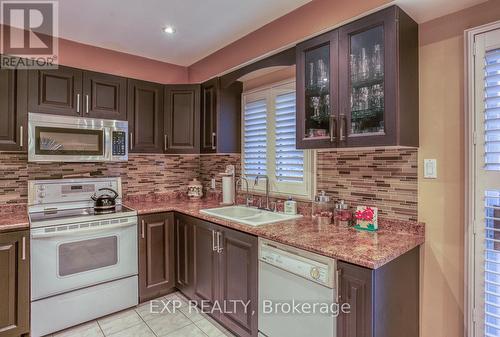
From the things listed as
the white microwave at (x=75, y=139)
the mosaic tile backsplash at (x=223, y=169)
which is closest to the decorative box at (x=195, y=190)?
the mosaic tile backsplash at (x=223, y=169)

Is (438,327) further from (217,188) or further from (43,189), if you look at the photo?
(43,189)

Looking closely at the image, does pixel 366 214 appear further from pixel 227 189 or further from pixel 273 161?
pixel 227 189

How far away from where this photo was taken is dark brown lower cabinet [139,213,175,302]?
261 cm

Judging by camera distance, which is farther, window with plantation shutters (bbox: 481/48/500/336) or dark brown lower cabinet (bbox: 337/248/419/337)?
window with plantation shutters (bbox: 481/48/500/336)

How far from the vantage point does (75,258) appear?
228 centimetres

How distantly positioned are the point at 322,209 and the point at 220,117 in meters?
1.45

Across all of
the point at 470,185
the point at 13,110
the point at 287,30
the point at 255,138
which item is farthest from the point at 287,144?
the point at 13,110

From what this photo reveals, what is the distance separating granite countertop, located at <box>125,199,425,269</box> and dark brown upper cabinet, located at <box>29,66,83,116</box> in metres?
1.68

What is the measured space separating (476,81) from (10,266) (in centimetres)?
318

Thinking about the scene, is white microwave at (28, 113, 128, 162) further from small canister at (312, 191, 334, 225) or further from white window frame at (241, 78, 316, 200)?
small canister at (312, 191, 334, 225)

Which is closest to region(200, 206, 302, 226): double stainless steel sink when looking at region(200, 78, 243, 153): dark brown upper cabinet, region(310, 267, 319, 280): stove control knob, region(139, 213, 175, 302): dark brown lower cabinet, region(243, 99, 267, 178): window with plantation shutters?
region(243, 99, 267, 178): window with plantation shutters

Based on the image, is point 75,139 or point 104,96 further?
point 104,96

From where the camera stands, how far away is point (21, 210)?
8.30 feet

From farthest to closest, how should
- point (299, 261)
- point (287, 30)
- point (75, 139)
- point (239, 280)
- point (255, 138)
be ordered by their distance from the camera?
point (255, 138), point (75, 139), point (287, 30), point (239, 280), point (299, 261)
